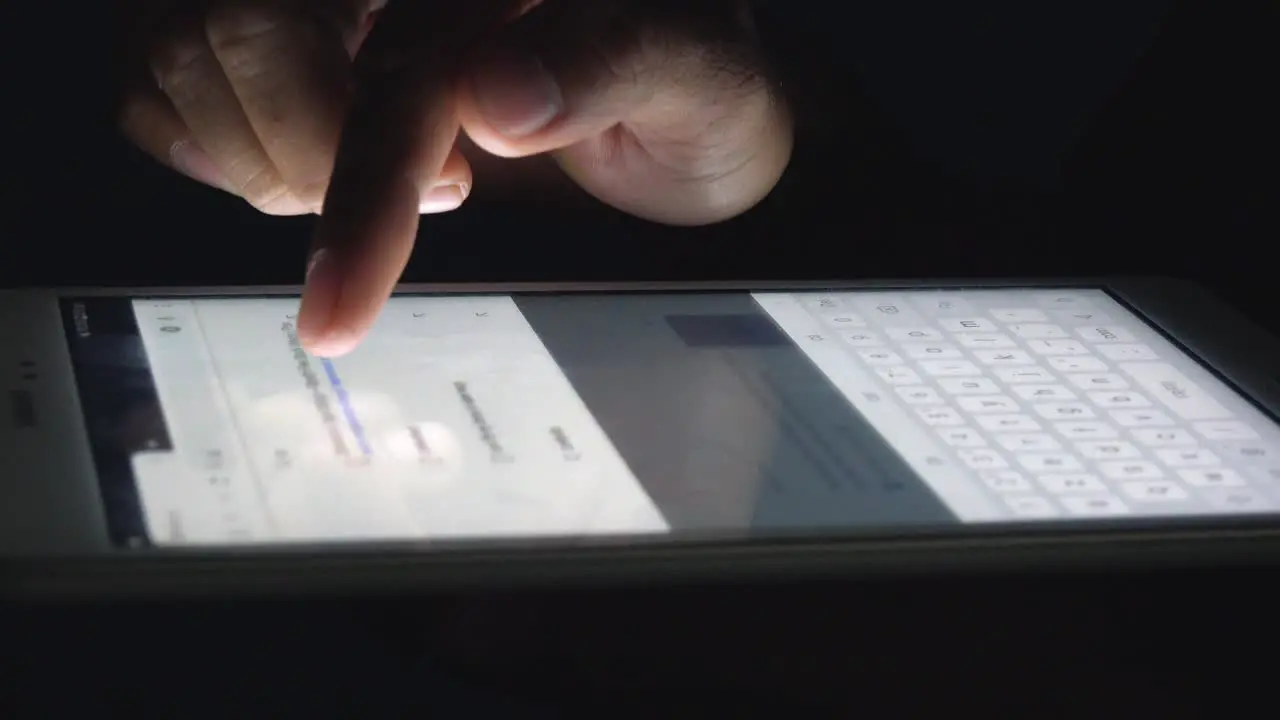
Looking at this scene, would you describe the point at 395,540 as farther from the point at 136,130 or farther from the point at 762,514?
the point at 136,130

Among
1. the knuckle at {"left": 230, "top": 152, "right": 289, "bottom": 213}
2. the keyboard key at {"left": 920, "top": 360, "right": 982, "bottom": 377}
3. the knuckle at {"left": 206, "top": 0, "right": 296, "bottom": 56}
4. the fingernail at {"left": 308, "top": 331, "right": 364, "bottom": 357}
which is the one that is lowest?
the keyboard key at {"left": 920, "top": 360, "right": 982, "bottom": 377}

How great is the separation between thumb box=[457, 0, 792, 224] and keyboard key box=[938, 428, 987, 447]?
17 cm

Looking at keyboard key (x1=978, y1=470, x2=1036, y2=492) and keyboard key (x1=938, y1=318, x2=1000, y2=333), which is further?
keyboard key (x1=938, y1=318, x2=1000, y2=333)

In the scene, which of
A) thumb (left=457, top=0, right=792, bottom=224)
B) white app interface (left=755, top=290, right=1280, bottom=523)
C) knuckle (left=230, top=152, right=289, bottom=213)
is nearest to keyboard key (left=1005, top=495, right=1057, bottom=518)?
white app interface (left=755, top=290, right=1280, bottom=523)

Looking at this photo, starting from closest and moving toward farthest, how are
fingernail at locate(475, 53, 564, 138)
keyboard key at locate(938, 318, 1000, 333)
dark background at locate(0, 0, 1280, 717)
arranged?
dark background at locate(0, 0, 1280, 717) → fingernail at locate(475, 53, 564, 138) → keyboard key at locate(938, 318, 1000, 333)

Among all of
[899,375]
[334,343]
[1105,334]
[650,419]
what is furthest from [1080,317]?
[334,343]

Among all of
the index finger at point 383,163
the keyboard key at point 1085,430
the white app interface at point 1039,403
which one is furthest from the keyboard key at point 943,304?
the index finger at point 383,163

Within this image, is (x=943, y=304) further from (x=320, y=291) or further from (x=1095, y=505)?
(x=320, y=291)

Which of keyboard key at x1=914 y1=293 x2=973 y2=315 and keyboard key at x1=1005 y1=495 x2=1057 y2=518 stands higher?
keyboard key at x1=914 y1=293 x2=973 y2=315

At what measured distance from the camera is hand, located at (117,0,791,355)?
465 millimetres

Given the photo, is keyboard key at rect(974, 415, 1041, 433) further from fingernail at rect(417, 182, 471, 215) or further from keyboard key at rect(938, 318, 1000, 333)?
fingernail at rect(417, 182, 471, 215)

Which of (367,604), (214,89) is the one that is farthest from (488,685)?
(214,89)

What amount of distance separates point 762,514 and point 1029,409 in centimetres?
14

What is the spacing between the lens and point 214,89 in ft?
1.94
